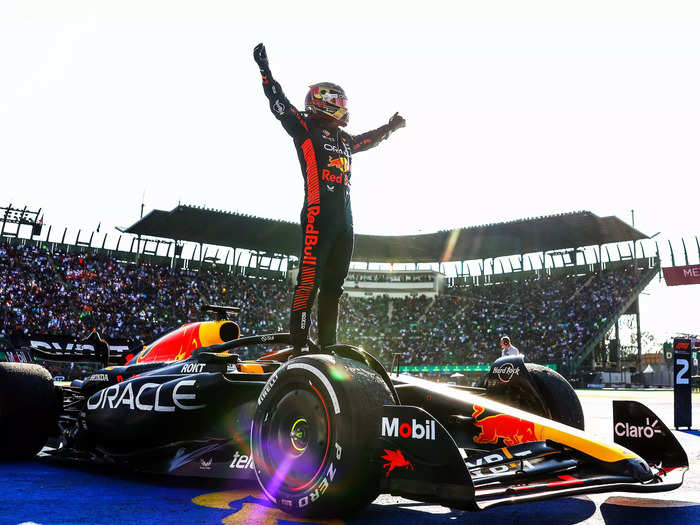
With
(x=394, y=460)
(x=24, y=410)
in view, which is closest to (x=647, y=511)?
(x=394, y=460)

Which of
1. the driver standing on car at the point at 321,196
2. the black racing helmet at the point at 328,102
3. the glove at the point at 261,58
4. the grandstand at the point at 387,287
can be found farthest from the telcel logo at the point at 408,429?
the grandstand at the point at 387,287

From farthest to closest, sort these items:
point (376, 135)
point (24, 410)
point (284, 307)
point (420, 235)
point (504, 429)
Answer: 1. point (420, 235)
2. point (284, 307)
3. point (376, 135)
4. point (24, 410)
5. point (504, 429)

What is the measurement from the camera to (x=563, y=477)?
2.69 m

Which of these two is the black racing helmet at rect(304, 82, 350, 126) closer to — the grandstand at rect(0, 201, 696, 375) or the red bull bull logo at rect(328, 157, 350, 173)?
the red bull bull logo at rect(328, 157, 350, 173)

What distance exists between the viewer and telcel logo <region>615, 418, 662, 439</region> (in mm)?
3102

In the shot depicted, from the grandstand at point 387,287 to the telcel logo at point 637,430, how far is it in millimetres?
26688

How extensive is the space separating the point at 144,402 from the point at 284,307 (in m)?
34.2

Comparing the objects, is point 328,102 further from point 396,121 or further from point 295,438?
point 295,438

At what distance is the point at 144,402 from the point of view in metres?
3.98

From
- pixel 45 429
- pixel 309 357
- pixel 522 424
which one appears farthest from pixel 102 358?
pixel 522 424

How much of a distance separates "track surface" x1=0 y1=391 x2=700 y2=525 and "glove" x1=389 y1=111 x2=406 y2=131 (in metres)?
2.70

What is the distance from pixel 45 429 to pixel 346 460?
3.17 meters

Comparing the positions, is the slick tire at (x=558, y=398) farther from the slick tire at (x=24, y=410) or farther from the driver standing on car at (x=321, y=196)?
the slick tire at (x=24, y=410)

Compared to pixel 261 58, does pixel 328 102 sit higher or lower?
lower
